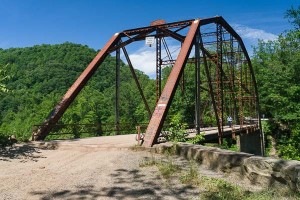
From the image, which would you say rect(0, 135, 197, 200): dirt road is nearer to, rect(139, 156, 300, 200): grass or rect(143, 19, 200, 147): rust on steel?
rect(139, 156, 300, 200): grass

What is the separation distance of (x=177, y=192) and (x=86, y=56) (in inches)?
3990

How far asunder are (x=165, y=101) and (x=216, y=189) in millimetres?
6132

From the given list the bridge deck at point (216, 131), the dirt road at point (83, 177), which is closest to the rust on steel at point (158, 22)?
the bridge deck at point (216, 131)

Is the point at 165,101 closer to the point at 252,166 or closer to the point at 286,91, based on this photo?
the point at 252,166

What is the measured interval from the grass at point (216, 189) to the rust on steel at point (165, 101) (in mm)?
3159

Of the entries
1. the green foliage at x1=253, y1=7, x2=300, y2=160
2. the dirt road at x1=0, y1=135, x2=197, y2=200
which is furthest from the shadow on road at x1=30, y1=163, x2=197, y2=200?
the green foliage at x1=253, y1=7, x2=300, y2=160

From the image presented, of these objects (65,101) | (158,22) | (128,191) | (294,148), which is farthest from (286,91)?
(128,191)

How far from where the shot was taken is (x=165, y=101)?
11469 millimetres

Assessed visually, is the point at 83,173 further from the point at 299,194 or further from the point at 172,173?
the point at 299,194

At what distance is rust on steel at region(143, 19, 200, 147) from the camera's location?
10.4 metres

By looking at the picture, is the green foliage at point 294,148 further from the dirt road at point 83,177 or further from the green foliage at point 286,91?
the dirt road at point 83,177

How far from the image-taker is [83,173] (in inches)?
279

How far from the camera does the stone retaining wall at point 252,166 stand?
208 inches

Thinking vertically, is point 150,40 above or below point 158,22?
below
